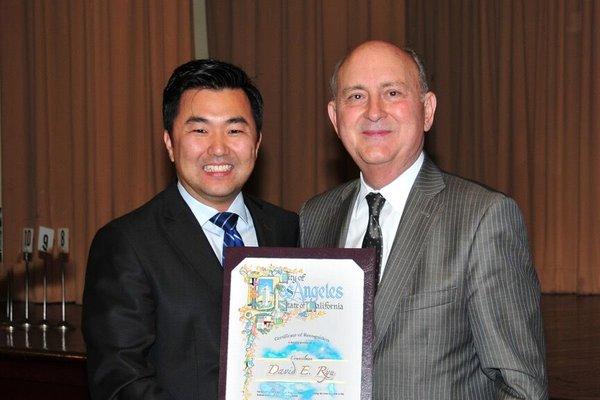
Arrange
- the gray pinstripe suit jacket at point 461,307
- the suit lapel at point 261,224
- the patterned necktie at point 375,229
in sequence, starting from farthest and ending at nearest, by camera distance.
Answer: the suit lapel at point 261,224
the patterned necktie at point 375,229
the gray pinstripe suit jacket at point 461,307

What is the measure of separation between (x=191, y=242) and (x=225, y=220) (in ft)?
Answer: 0.46

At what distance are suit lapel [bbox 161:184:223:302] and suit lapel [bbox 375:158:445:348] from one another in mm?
421

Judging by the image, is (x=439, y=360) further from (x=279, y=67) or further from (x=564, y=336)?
(x=279, y=67)

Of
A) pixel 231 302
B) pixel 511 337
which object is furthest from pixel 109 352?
pixel 511 337

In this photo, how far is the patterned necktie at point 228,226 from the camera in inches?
101

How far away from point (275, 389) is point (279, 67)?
202 inches

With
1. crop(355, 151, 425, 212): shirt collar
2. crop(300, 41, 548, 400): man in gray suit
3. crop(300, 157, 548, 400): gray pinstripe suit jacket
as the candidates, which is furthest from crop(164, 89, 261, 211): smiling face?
crop(300, 157, 548, 400): gray pinstripe suit jacket

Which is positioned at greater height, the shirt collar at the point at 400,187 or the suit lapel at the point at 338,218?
the shirt collar at the point at 400,187

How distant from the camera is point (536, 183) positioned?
7.94 metres

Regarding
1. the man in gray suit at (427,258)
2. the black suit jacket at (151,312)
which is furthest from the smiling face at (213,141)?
the man in gray suit at (427,258)

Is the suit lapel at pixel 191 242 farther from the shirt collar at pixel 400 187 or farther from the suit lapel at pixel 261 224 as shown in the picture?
the shirt collar at pixel 400 187

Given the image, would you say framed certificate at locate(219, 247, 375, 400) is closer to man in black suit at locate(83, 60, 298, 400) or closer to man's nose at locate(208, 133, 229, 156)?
man in black suit at locate(83, 60, 298, 400)

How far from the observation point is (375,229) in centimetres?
239

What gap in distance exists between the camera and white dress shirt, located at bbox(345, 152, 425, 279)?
7.82 feet
